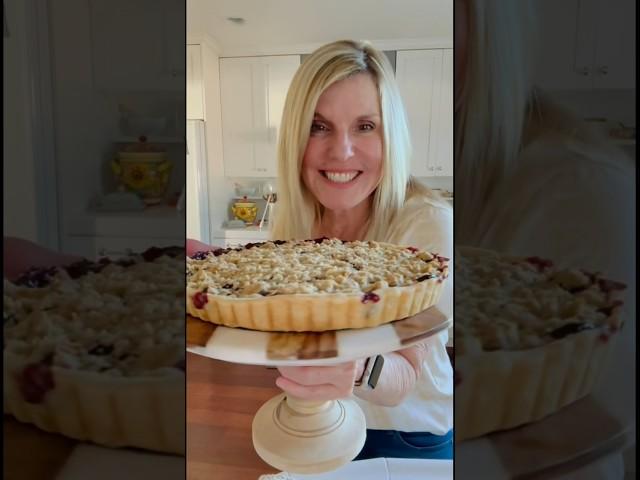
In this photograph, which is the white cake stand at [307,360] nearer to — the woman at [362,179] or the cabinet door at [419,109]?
the woman at [362,179]

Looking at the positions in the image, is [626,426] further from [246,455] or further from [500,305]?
[246,455]

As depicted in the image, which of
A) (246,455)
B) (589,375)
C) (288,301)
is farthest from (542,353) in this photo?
(246,455)

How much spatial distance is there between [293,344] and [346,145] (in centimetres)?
25

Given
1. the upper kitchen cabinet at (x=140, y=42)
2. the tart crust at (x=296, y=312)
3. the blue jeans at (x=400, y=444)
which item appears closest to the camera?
the upper kitchen cabinet at (x=140, y=42)

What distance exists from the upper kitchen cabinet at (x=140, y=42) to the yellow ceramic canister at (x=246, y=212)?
0.88 ft

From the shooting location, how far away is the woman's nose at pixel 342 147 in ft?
1.64

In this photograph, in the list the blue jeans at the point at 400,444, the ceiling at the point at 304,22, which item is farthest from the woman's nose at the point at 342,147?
the blue jeans at the point at 400,444

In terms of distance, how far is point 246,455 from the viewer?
471 mm

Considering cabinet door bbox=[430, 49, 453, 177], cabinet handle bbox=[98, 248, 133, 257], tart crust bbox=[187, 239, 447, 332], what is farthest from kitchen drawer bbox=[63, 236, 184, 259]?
cabinet door bbox=[430, 49, 453, 177]

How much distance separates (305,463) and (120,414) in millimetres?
215

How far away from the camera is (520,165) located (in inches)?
10.3

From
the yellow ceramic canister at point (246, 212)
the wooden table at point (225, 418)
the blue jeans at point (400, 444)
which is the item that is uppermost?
the yellow ceramic canister at point (246, 212)

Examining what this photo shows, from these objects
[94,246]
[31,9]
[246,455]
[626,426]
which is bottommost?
[246,455]

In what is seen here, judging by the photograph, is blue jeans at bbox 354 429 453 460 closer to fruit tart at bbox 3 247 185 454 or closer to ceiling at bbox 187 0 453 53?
fruit tart at bbox 3 247 185 454
